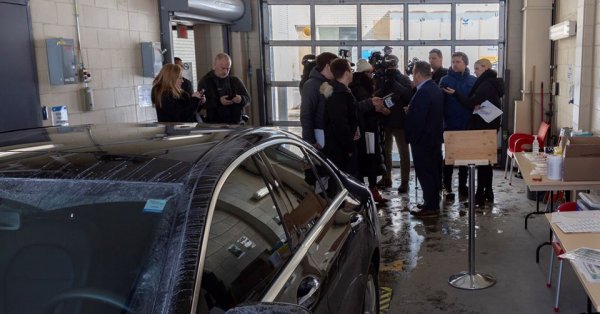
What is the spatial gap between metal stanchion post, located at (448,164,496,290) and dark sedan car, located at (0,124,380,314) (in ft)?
7.65

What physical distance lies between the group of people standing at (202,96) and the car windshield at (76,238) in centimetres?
407

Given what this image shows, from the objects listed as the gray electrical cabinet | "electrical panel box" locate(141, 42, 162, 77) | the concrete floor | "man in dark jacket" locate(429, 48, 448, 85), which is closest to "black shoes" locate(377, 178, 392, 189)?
the concrete floor

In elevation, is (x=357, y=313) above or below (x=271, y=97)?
below

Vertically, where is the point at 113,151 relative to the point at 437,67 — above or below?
below

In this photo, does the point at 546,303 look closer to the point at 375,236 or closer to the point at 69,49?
the point at 375,236

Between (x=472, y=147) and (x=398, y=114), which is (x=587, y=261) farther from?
(x=398, y=114)

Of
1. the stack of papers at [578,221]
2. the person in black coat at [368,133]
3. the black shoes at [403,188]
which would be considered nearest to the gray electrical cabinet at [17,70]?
the person in black coat at [368,133]

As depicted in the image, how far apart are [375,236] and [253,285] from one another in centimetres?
159

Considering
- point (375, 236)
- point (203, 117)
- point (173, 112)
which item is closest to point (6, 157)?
→ point (375, 236)

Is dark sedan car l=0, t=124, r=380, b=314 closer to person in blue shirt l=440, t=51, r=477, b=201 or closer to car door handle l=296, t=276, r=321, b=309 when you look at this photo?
car door handle l=296, t=276, r=321, b=309

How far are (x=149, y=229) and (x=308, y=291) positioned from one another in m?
0.58

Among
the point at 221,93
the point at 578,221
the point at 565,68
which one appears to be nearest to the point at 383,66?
the point at 221,93

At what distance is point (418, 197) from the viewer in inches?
271

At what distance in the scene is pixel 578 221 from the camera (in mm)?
3340
